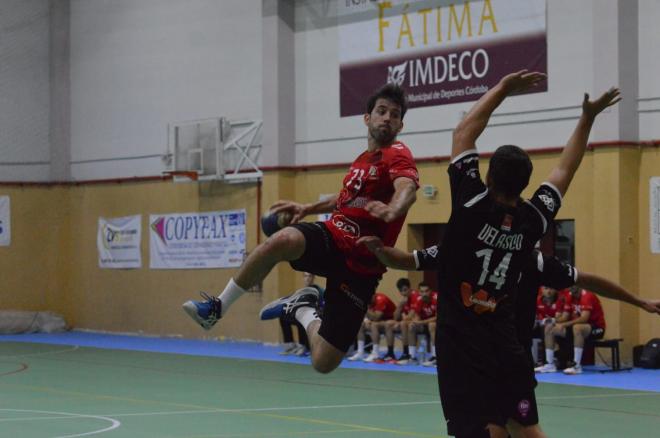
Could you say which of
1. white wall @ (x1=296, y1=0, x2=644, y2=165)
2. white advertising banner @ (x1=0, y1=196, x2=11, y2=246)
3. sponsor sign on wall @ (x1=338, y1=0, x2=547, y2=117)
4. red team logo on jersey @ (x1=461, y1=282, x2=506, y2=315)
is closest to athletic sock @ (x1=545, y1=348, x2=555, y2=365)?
white wall @ (x1=296, y1=0, x2=644, y2=165)

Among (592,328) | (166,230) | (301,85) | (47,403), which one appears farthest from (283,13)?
(47,403)

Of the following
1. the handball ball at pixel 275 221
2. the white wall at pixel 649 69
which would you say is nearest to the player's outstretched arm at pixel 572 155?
the handball ball at pixel 275 221

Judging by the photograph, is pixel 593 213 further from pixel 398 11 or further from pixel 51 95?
pixel 51 95

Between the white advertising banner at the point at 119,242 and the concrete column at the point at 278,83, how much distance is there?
185 inches

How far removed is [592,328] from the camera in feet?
60.4

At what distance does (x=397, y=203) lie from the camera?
23.9 feet

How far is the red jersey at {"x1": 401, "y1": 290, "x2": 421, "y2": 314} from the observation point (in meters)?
20.1

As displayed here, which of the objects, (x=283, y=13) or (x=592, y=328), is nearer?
(x=592, y=328)

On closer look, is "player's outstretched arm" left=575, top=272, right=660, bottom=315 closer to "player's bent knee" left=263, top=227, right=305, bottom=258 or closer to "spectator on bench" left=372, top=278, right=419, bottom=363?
"player's bent knee" left=263, top=227, right=305, bottom=258

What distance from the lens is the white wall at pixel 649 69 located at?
63.4 feet

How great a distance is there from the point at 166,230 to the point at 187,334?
2.47 meters

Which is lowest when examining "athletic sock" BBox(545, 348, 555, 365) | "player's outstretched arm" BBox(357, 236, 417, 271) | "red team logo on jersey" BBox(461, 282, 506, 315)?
"athletic sock" BBox(545, 348, 555, 365)

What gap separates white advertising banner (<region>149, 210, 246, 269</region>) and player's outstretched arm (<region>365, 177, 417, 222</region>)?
17.4 metres

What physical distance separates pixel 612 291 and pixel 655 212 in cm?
1308
